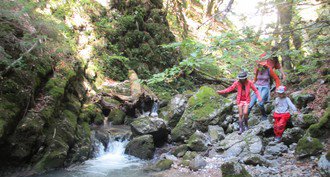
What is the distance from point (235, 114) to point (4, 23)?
303 inches

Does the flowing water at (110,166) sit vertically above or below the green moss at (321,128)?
below

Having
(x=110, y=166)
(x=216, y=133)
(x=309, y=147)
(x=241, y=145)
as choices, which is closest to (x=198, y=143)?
(x=216, y=133)

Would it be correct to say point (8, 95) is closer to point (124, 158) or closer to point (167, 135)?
point (124, 158)

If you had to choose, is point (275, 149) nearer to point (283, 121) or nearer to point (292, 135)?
Result: point (292, 135)

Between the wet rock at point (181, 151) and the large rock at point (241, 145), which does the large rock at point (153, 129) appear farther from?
the large rock at point (241, 145)

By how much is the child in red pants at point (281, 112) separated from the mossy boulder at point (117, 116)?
269 inches

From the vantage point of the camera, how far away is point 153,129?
9.03m

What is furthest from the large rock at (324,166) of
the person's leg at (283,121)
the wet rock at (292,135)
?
the person's leg at (283,121)

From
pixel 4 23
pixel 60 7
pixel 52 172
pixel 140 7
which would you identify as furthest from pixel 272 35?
pixel 140 7

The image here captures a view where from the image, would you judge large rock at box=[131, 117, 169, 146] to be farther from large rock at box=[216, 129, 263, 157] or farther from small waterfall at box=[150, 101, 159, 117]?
small waterfall at box=[150, 101, 159, 117]

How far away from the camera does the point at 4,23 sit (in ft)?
22.7

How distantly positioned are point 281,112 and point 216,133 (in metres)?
2.44

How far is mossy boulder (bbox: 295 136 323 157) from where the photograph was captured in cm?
555

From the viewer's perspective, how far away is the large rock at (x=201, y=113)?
9359 mm
